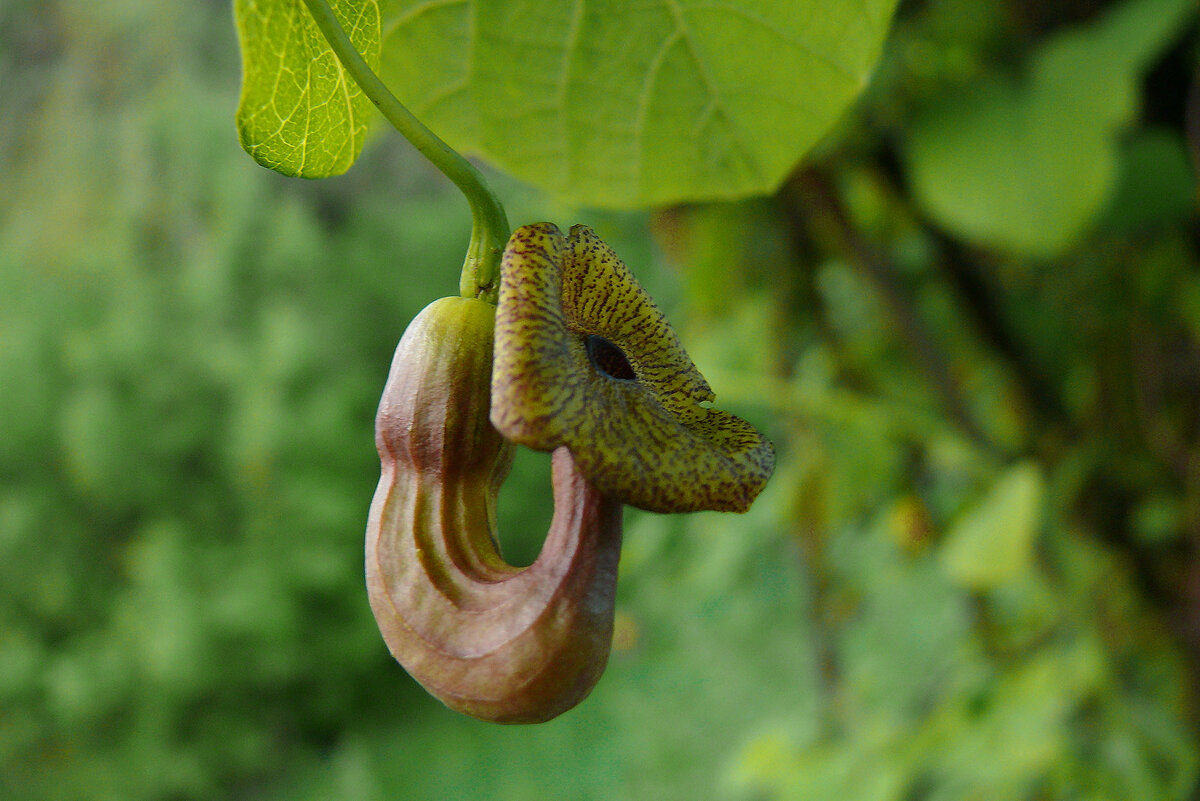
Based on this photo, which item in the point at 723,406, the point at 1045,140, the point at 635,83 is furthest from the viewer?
the point at 723,406

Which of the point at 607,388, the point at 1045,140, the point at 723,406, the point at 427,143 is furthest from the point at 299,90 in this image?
the point at 723,406

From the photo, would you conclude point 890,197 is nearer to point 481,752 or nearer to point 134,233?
point 481,752

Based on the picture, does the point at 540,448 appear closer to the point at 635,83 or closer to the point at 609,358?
the point at 609,358

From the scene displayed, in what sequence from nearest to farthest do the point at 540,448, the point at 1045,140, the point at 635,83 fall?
1. the point at 540,448
2. the point at 635,83
3. the point at 1045,140

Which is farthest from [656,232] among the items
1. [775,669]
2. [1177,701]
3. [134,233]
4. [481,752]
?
[134,233]

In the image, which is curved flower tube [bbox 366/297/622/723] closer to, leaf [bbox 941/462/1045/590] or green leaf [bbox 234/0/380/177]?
green leaf [bbox 234/0/380/177]

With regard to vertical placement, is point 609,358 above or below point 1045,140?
below

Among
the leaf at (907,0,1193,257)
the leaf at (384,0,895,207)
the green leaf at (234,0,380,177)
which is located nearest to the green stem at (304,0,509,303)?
the green leaf at (234,0,380,177)
